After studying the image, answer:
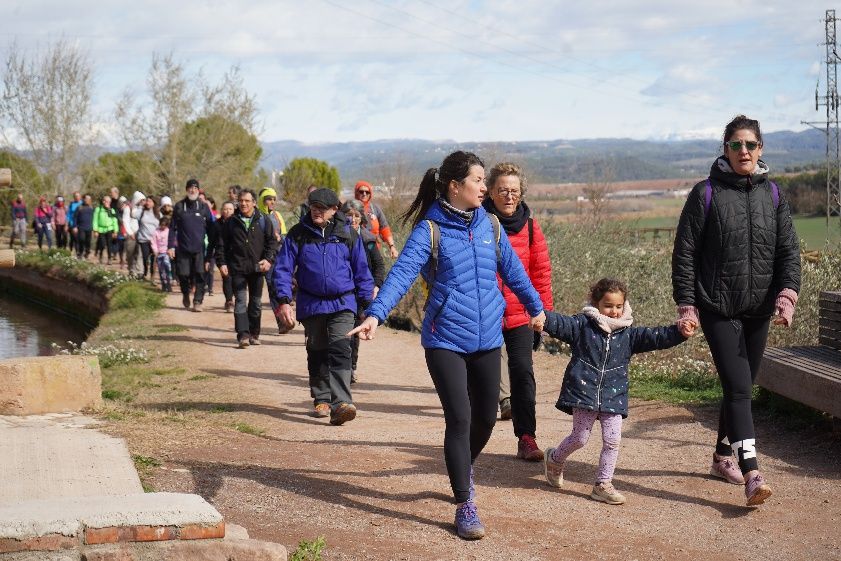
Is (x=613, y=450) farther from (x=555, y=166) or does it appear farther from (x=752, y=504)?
(x=555, y=166)

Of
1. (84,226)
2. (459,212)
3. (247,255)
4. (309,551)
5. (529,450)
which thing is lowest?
(84,226)

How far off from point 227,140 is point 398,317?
24.7 m

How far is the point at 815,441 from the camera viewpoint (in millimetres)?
8055

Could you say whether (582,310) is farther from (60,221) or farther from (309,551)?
(60,221)

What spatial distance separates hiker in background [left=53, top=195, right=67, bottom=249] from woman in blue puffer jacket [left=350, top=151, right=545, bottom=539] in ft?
106

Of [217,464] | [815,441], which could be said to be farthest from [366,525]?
[815,441]

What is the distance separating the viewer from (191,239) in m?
18.9

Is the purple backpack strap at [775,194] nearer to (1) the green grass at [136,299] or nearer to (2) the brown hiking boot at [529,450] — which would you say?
(2) the brown hiking boot at [529,450]

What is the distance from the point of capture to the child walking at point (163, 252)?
874 inches

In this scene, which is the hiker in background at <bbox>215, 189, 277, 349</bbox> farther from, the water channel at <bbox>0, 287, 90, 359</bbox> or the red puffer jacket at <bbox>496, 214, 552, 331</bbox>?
the water channel at <bbox>0, 287, 90, 359</bbox>

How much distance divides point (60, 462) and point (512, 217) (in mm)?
3224

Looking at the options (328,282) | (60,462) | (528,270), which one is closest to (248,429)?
(328,282)

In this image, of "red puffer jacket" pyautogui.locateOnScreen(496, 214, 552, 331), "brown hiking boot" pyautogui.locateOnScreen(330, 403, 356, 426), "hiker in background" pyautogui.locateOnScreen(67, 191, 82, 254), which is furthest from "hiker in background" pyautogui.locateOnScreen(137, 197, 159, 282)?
"red puffer jacket" pyautogui.locateOnScreen(496, 214, 552, 331)

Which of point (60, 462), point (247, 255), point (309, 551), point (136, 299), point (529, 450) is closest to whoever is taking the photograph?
point (309, 551)
